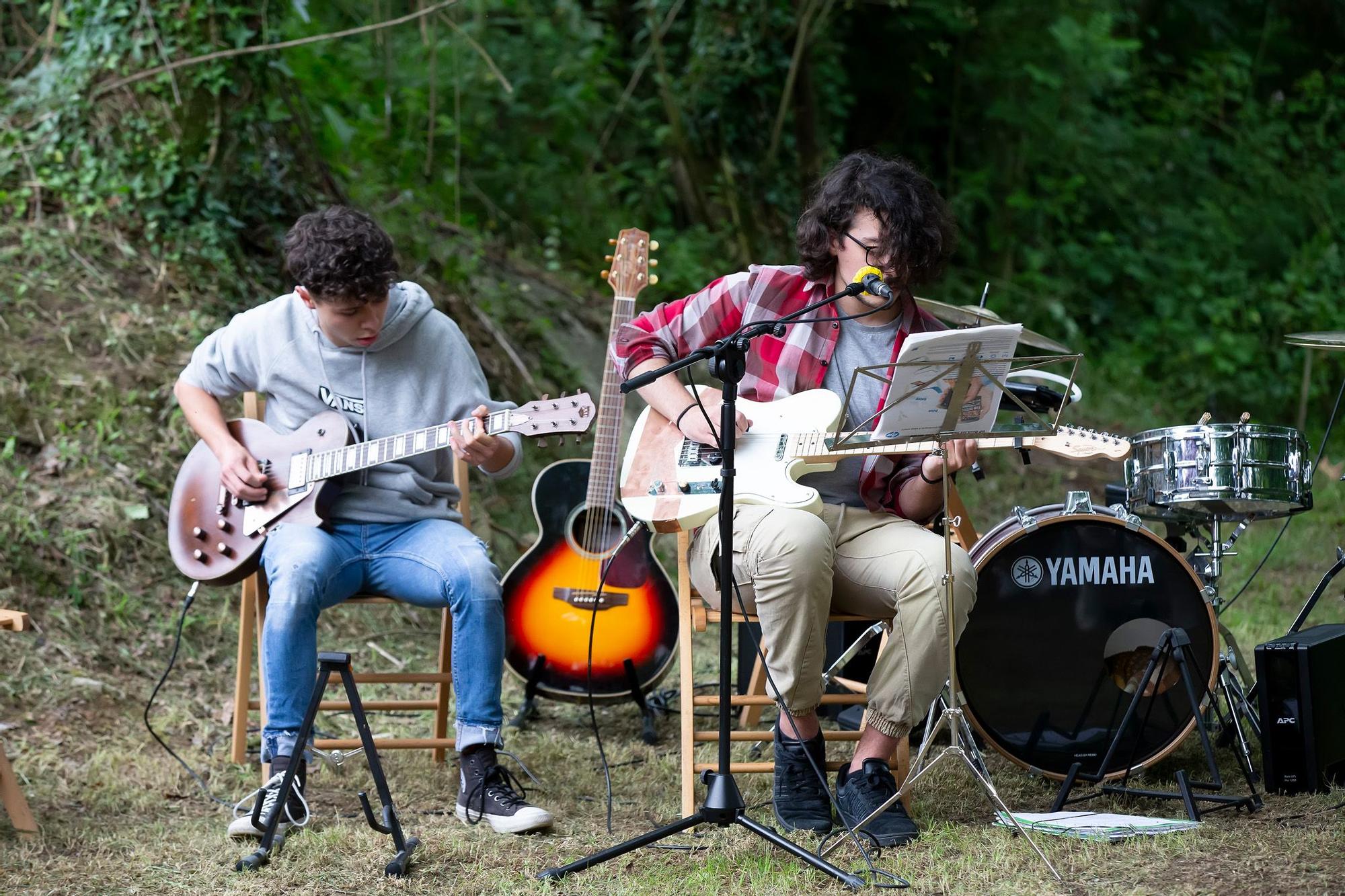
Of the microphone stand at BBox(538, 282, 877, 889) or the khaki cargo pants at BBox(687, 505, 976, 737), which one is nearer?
the microphone stand at BBox(538, 282, 877, 889)

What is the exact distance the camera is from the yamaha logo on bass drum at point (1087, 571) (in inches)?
129

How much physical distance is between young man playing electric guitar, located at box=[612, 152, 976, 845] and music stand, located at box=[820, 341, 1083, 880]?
7 cm

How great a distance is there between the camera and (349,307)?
320 cm

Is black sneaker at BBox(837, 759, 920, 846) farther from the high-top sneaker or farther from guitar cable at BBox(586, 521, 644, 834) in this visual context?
the high-top sneaker

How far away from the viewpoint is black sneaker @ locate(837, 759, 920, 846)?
2.83 metres

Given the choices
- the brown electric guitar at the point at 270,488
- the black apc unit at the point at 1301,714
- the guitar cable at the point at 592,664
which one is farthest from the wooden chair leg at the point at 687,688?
the black apc unit at the point at 1301,714

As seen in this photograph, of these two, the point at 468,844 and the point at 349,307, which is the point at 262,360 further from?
the point at 468,844

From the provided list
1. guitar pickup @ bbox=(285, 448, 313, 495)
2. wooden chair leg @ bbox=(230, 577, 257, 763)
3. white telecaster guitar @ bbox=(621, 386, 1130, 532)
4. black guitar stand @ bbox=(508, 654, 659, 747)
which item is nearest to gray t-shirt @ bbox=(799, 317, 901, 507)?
white telecaster guitar @ bbox=(621, 386, 1130, 532)

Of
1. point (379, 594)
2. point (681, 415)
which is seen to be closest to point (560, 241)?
point (379, 594)

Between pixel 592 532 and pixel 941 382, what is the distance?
1.59 metres

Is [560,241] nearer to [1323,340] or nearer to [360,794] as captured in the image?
[1323,340]

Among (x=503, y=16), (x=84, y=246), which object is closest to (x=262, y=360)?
(x=84, y=246)

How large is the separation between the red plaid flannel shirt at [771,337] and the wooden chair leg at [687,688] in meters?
0.43

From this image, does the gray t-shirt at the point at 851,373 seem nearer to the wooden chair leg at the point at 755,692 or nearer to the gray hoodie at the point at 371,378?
the wooden chair leg at the point at 755,692
